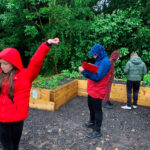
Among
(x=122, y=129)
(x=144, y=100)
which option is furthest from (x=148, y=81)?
(x=122, y=129)

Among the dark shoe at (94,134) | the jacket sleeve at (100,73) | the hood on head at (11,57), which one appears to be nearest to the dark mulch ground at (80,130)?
the dark shoe at (94,134)

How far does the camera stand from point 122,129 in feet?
13.2

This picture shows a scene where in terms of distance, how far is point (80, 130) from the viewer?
3900 millimetres

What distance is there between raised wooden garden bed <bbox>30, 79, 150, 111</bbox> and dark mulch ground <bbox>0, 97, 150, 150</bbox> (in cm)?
20

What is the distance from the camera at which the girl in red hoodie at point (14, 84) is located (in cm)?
204

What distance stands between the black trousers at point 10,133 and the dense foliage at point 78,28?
5057 mm

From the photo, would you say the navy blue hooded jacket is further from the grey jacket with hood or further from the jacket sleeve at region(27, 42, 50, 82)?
the grey jacket with hood

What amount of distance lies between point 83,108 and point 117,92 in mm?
1330

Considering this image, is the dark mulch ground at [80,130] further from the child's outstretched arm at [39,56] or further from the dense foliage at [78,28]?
the dense foliage at [78,28]

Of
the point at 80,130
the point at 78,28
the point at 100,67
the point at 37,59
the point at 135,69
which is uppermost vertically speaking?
the point at 78,28

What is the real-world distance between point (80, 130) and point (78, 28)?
4.66 metres

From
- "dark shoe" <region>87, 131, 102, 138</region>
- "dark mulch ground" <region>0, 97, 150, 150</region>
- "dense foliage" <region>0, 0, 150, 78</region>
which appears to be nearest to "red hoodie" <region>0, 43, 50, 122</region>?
"dark mulch ground" <region>0, 97, 150, 150</region>

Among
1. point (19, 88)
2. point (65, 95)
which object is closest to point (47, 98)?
point (65, 95)

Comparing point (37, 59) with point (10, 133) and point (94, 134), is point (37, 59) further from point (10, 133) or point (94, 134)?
point (94, 134)
